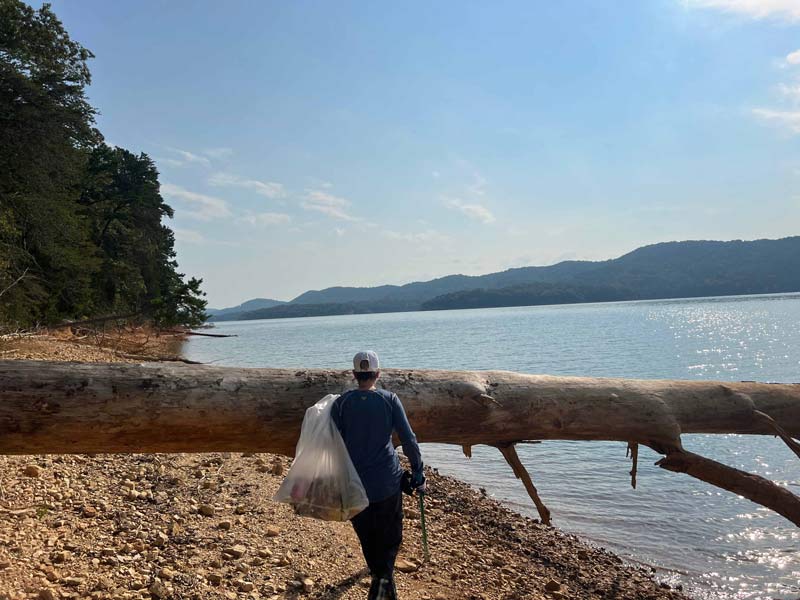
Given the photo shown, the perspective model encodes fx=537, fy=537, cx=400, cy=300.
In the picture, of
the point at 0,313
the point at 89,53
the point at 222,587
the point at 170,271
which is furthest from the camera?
the point at 170,271

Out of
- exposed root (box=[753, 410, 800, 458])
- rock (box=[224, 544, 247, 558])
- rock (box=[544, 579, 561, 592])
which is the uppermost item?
exposed root (box=[753, 410, 800, 458])

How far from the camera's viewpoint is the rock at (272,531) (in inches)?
221

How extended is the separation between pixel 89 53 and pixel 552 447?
3001 centimetres

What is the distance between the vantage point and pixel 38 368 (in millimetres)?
3963

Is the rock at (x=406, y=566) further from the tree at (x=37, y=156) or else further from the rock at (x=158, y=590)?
the tree at (x=37, y=156)

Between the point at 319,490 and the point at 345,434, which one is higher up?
the point at 345,434

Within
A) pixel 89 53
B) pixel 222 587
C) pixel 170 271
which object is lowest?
pixel 222 587

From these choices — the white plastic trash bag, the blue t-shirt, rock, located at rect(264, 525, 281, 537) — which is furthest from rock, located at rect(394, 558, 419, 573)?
the white plastic trash bag

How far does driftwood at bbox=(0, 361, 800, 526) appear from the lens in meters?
3.93

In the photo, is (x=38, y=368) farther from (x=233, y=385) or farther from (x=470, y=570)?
(x=470, y=570)

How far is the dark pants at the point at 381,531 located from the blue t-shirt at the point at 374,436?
113 mm

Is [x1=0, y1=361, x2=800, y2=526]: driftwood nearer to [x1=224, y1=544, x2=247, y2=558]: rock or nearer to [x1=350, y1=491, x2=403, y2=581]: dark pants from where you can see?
[x1=350, y1=491, x2=403, y2=581]: dark pants

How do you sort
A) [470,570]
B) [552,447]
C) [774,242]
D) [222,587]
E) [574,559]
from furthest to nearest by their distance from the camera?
[774,242], [552,447], [574,559], [470,570], [222,587]

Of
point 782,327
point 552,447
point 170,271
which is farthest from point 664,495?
point 782,327
